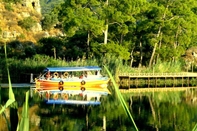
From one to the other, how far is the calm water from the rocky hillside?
31.6 metres

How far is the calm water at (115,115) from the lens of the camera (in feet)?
53.7

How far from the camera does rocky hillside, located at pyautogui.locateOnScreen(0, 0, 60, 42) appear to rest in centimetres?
5601

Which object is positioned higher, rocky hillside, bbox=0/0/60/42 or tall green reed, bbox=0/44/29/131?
rocky hillside, bbox=0/0/60/42

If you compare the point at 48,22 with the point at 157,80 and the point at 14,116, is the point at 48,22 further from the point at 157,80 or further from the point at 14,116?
the point at 14,116

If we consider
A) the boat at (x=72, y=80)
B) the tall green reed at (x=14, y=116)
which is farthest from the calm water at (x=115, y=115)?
the tall green reed at (x=14, y=116)

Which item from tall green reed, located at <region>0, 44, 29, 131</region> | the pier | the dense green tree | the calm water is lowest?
the calm water

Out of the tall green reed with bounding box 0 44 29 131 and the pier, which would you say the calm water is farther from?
the tall green reed with bounding box 0 44 29 131

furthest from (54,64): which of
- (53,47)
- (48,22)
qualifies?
(48,22)

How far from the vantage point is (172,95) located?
28297 millimetres

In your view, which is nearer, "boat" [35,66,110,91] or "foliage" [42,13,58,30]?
"boat" [35,66,110,91]

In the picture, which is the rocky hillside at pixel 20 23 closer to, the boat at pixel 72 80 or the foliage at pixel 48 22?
the foliage at pixel 48 22

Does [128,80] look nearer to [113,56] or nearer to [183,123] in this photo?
[113,56]

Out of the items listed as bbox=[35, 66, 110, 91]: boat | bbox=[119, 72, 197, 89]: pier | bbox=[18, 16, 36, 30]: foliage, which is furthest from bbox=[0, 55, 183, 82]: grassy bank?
bbox=[18, 16, 36, 30]: foliage

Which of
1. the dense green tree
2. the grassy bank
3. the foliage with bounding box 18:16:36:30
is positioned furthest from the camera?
the foliage with bounding box 18:16:36:30
